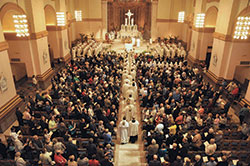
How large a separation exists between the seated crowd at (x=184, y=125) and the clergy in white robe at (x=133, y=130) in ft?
1.33

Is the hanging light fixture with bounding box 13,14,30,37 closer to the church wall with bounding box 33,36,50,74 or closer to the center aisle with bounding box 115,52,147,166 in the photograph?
the church wall with bounding box 33,36,50,74

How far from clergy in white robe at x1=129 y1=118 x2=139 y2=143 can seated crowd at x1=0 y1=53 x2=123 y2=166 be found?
78 cm

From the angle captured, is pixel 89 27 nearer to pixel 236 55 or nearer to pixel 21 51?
pixel 21 51

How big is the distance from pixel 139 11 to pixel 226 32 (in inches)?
824

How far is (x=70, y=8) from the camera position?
2633cm

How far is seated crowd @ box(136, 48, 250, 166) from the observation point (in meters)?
7.20

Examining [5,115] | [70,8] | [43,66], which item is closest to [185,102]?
[5,115]

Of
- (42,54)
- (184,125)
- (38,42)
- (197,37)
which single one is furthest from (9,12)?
(197,37)

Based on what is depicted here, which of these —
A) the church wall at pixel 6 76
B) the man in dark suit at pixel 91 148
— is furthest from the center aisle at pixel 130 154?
the church wall at pixel 6 76

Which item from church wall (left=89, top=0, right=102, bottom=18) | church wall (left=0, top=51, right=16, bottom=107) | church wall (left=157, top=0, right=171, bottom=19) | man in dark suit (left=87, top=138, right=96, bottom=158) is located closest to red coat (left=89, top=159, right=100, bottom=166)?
man in dark suit (left=87, top=138, right=96, bottom=158)

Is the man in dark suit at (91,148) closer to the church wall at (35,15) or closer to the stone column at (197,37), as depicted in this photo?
the church wall at (35,15)

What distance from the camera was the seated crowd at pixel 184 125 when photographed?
720cm

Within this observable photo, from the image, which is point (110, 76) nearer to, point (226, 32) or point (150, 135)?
point (150, 135)

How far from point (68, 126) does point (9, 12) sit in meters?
8.97
